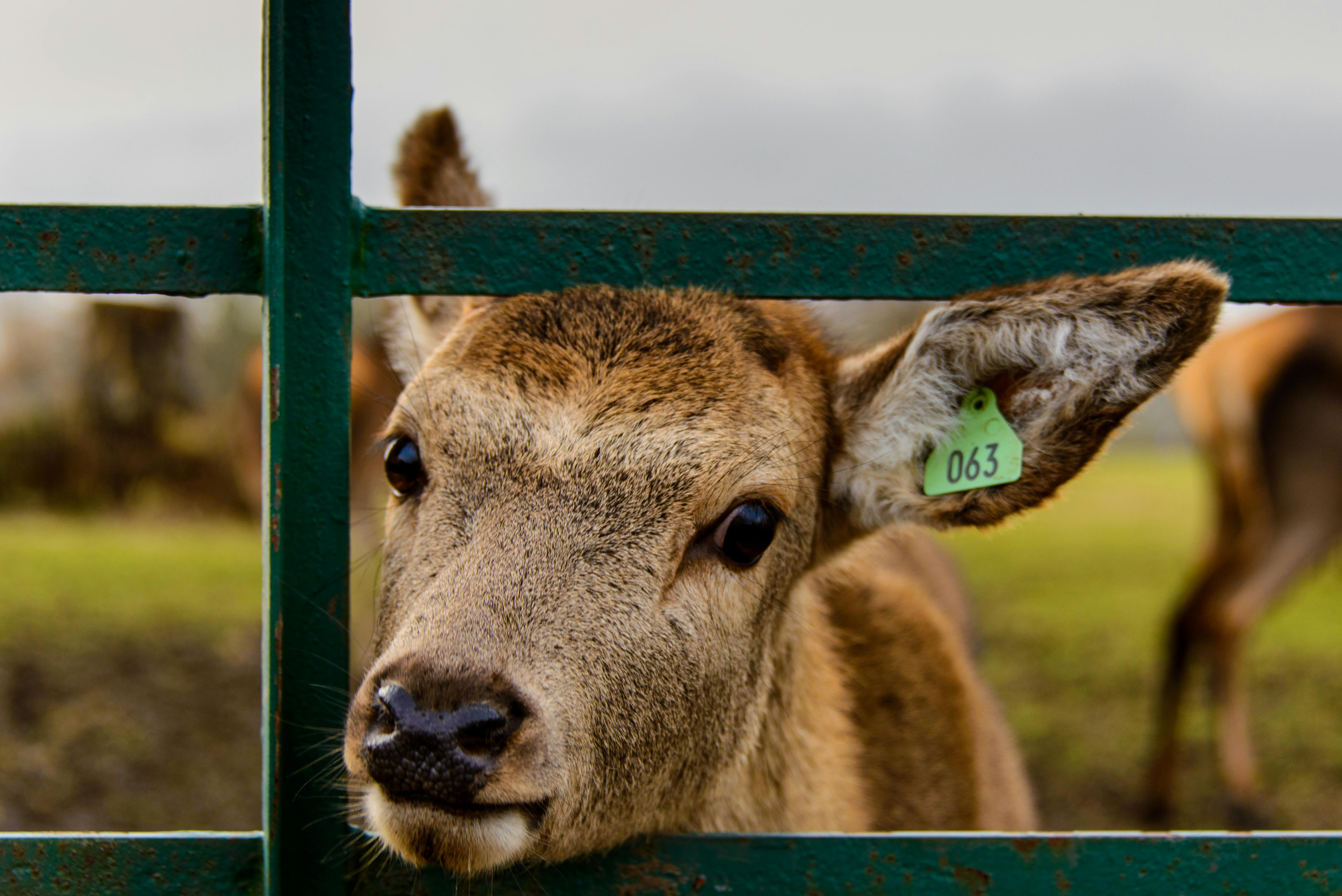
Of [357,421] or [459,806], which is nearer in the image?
[459,806]

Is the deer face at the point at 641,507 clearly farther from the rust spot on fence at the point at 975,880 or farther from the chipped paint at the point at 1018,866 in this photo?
the rust spot on fence at the point at 975,880

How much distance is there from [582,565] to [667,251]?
680mm

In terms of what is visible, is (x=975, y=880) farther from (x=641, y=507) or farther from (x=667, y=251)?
(x=667, y=251)

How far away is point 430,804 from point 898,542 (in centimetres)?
407

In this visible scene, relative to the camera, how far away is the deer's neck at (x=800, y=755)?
9.02 feet

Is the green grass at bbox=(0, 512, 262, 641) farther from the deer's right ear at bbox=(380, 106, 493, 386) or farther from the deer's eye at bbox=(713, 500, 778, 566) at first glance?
the deer's eye at bbox=(713, 500, 778, 566)

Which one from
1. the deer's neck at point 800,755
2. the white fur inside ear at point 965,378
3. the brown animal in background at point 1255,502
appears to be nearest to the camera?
the white fur inside ear at point 965,378

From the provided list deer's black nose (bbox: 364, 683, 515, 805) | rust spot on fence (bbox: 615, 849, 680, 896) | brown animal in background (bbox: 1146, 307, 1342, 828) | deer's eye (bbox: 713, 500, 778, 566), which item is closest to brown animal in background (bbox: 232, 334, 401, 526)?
deer's black nose (bbox: 364, 683, 515, 805)

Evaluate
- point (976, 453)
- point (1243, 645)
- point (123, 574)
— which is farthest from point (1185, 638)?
point (123, 574)

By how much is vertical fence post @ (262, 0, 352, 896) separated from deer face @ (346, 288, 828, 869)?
136 mm

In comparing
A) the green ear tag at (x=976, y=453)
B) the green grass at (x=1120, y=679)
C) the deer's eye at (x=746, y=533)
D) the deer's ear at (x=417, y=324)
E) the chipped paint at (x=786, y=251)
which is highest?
the deer's ear at (x=417, y=324)

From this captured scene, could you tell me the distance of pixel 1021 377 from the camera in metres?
2.40

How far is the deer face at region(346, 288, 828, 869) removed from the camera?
1.87 meters

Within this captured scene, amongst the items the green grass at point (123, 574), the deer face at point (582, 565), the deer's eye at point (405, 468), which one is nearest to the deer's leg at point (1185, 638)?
the deer face at point (582, 565)
